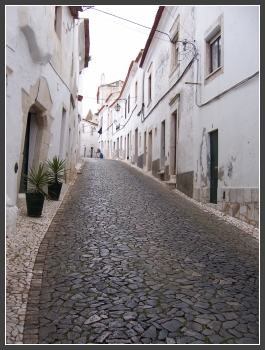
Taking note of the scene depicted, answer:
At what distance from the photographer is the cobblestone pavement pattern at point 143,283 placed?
259 cm

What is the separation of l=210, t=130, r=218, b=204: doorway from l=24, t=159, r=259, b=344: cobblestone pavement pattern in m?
1.87

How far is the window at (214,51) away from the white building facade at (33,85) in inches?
147

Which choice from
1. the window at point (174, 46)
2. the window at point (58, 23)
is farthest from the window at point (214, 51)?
the window at point (58, 23)

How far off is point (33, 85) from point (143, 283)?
14.0 ft

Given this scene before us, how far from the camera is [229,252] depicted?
4609mm

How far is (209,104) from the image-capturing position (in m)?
8.29

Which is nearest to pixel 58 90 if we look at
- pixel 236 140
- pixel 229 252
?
pixel 236 140

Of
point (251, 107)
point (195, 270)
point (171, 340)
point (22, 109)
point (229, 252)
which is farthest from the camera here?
point (251, 107)

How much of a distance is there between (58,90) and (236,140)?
4.52 meters

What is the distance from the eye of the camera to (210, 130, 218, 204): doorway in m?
8.09

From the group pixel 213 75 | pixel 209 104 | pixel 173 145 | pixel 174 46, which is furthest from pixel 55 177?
pixel 174 46

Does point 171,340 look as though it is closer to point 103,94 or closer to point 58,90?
point 58,90

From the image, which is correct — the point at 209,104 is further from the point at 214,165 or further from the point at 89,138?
the point at 89,138

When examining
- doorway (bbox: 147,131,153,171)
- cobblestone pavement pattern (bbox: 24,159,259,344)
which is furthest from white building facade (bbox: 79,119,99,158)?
cobblestone pavement pattern (bbox: 24,159,259,344)
